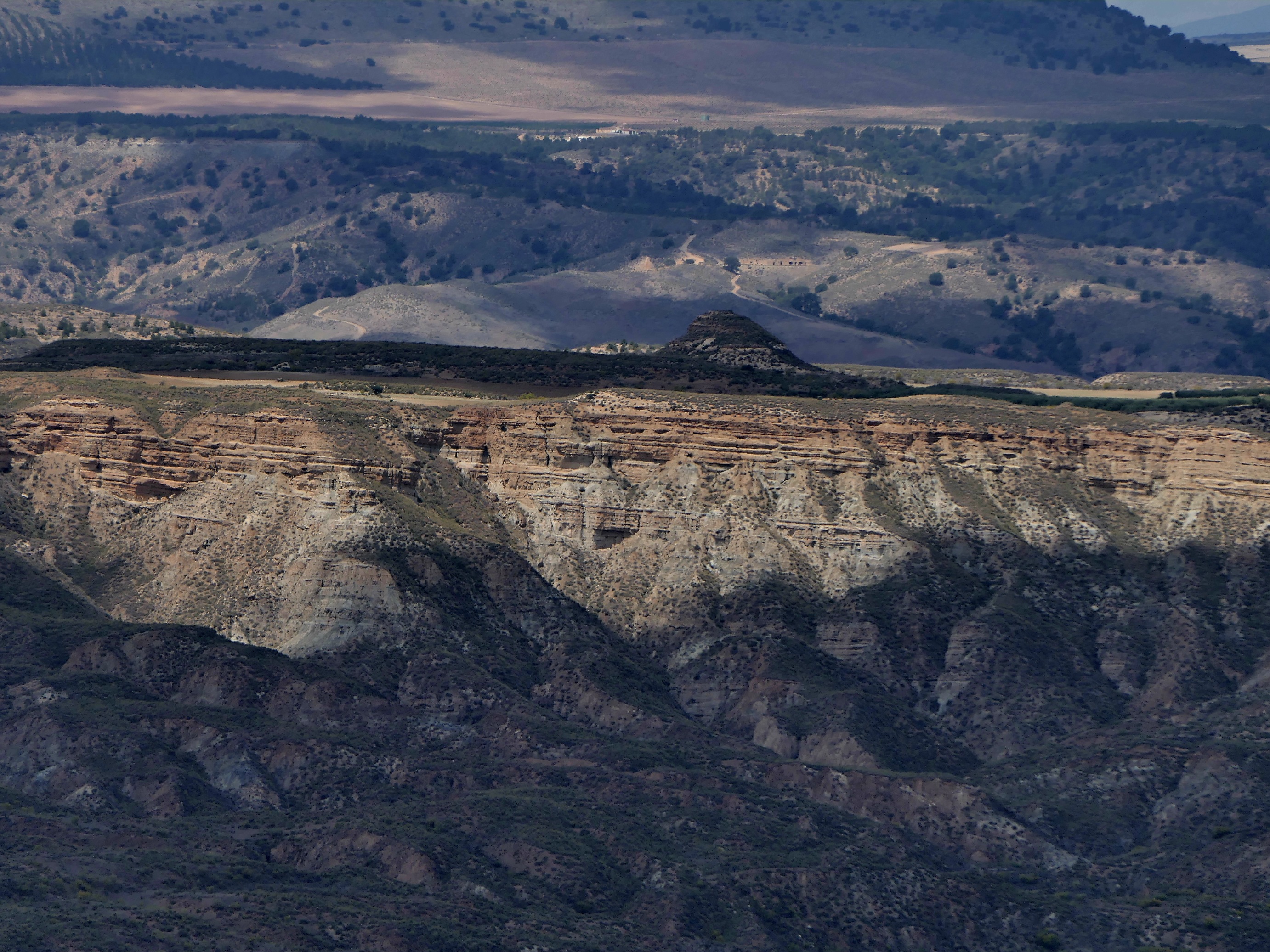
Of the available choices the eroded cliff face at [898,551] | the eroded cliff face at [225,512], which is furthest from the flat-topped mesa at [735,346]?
the eroded cliff face at [225,512]

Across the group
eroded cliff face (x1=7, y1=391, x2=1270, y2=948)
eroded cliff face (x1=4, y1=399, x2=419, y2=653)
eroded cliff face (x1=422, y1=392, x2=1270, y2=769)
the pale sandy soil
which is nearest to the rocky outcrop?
eroded cliff face (x1=4, y1=399, x2=419, y2=653)

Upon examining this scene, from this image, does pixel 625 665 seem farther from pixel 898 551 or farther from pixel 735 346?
pixel 735 346

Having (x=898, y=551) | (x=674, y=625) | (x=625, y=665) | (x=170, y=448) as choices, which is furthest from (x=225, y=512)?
(x=898, y=551)

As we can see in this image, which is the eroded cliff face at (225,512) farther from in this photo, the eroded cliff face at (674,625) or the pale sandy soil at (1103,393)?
the pale sandy soil at (1103,393)

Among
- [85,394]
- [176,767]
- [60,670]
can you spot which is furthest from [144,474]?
[176,767]

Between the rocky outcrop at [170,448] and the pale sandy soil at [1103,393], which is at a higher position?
the rocky outcrop at [170,448]

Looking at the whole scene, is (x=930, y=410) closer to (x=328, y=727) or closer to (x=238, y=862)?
(x=328, y=727)
